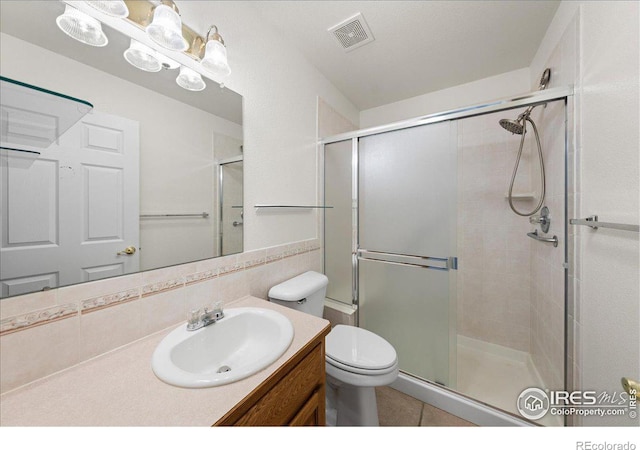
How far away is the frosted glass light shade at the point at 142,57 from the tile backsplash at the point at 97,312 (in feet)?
2.45

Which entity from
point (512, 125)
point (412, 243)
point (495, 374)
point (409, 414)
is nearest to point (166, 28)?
point (412, 243)

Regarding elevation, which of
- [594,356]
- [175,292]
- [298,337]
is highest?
[175,292]

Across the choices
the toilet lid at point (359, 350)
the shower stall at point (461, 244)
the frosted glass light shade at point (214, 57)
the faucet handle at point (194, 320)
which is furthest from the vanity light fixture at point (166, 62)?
the toilet lid at point (359, 350)

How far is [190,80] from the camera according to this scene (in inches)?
37.9

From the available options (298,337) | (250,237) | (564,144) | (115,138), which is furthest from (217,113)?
(564,144)

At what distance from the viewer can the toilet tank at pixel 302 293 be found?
1.23 metres

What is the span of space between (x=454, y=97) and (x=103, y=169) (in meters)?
2.48

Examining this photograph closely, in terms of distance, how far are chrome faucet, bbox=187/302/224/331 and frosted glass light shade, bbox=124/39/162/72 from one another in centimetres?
92

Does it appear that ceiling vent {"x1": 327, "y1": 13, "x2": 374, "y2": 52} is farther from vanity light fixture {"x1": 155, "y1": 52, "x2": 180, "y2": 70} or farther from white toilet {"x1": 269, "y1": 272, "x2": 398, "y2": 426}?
white toilet {"x1": 269, "y1": 272, "x2": 398, "y2": 426}

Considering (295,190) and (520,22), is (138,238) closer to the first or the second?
(295,190)

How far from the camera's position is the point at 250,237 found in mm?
1234

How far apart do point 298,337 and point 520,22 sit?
2078 millimetres

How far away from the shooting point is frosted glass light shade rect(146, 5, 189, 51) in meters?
0.77

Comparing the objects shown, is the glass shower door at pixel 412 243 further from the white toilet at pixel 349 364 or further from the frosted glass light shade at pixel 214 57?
the frosted glass light shade at pixel 214 57
